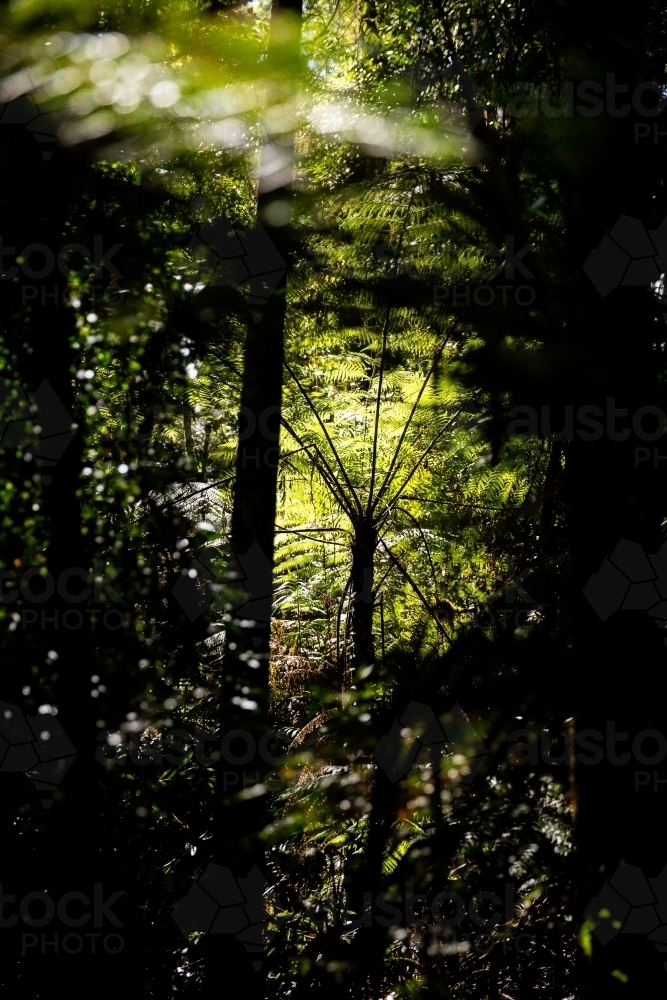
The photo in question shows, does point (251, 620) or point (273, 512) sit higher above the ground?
point (273, 512)

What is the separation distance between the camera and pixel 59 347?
72.4 inches

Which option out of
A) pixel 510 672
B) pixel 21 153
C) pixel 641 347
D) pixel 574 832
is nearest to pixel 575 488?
pixel 641 347

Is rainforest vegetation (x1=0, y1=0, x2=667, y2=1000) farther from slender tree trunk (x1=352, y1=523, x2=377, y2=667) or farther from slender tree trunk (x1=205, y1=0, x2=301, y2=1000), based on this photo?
slender tree trunk (x1=352, y1=523, x2=377, y2=667)

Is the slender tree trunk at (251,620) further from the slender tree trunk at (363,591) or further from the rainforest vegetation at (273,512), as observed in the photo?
the slender tree trunk at (363,591)

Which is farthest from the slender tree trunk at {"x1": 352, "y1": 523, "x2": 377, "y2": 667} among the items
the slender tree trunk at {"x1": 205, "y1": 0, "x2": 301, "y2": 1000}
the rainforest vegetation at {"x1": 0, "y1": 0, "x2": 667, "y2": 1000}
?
the slender tree trunk at {"x1": 205, "y1": 0, "x2": 301, "y2": 1000}

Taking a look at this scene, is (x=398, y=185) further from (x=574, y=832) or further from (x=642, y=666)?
(x=574, y=832)

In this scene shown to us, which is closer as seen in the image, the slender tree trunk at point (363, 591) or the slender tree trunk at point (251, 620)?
the slender tree trunk at point (251, 620)

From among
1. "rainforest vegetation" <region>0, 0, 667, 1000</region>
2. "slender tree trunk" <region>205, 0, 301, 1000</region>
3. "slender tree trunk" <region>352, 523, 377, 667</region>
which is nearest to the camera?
"rainforest vegetation" <region>0, 0, 667, 1000</region>

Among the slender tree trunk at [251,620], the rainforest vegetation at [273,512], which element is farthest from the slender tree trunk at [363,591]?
the slender tree trunk at [251,620]

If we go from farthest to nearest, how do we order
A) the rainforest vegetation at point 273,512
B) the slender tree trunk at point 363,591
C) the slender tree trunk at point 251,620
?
the slender tree trunk at point 363,591 → the slender tree trunk at point 251,620 → the rainforest vegetation at point 273,512

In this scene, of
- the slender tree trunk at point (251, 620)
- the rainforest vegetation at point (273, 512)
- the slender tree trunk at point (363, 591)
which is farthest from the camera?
the slender tree trunk at point (363, 591)

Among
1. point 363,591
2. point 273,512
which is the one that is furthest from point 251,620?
point 363,591

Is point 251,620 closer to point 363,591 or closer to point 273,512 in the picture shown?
point 273,512

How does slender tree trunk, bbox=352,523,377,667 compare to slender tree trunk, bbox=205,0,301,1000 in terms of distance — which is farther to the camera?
slender tree trunk, bbox=352,523,377,667
